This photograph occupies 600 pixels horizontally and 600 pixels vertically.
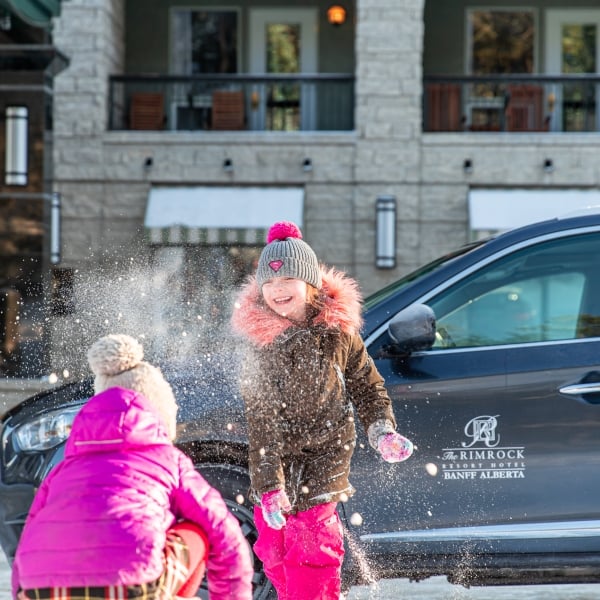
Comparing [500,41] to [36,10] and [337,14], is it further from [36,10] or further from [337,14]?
[36,10]

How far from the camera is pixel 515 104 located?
731 inches

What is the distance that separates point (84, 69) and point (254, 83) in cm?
267

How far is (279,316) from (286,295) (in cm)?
8

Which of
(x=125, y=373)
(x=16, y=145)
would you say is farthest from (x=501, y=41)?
(x=125, y=373)

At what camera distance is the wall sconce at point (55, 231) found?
17.4 m

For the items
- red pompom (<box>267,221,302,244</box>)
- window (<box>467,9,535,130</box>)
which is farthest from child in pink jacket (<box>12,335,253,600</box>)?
window (<box>467,9,535,130</box>)

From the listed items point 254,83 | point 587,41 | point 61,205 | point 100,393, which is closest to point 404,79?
point 254,83

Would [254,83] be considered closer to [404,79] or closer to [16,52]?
[404,79]

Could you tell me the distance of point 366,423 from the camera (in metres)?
4.00

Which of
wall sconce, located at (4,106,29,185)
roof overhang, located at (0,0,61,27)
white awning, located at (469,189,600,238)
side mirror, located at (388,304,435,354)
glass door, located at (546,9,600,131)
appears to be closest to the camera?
side mirror, located at (388,304,435,354)

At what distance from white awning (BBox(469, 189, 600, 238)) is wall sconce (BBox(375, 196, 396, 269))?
3.86 ft

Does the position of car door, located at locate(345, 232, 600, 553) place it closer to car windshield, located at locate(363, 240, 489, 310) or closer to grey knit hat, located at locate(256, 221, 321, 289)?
car windshield, located at locate(363, 240, 489, 310)

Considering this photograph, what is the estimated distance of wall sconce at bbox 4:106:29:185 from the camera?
642 inches

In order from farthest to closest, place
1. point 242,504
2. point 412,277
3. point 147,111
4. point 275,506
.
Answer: point 147,111 → point 412,277 → point 242,504 → point 275,506
